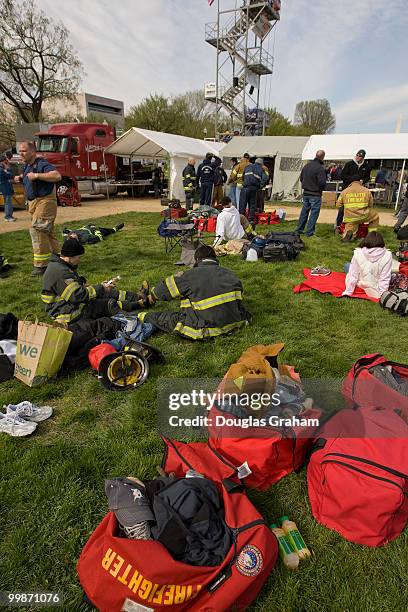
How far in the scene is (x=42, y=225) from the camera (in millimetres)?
6148

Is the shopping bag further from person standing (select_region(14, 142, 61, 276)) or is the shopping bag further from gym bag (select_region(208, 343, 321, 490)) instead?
person standing (select_region(14, 142, 61, 276))

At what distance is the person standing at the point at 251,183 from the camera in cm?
1001

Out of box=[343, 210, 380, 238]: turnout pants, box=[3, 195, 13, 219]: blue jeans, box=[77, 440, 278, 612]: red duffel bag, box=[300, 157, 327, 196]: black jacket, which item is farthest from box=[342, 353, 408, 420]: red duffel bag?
box=[3, 195, 13, 219]: blue jeans

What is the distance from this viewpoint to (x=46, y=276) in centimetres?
423

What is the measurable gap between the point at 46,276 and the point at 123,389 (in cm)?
177

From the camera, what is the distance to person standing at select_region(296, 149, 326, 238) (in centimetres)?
890

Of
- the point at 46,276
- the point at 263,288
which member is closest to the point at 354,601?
the point at 46,276

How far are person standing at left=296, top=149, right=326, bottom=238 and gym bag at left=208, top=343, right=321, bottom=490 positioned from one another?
7601mm

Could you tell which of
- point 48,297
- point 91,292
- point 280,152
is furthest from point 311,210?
point 280,152

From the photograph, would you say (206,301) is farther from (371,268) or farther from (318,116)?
(318,116)

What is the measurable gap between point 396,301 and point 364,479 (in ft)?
11.9

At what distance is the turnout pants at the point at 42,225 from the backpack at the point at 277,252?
4.07 metres

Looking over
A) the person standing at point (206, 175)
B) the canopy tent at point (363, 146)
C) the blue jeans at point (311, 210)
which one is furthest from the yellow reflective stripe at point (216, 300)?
the canopy tent at point (363, 146)

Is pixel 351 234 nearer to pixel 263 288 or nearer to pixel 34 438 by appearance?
pixel 263 288
